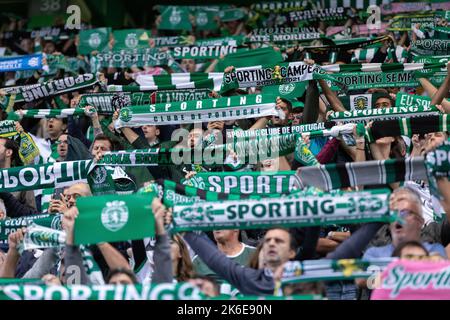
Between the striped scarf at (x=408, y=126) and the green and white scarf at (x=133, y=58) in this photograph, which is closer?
the striped scarf at (x=408, y=126)

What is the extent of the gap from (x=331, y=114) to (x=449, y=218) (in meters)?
2.57

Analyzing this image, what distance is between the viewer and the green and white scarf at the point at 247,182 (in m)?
8.42

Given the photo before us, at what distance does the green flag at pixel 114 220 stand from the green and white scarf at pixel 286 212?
26 centimetres

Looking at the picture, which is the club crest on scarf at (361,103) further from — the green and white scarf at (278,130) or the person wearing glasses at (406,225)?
the person wearing glasses at (406,225)

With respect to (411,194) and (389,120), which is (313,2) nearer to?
(389,120)

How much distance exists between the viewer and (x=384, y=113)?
972 cm

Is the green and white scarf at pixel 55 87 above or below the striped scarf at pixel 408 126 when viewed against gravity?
above

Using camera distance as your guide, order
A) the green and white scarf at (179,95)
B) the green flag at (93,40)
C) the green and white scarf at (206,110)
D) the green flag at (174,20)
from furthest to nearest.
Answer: the green flag at (174,20) → the green flag at (93,40) → the green and white scarf at (179,95) → the green and white scarf at (206,110)

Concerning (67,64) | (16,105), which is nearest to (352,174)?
(16,105)

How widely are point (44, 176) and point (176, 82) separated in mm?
3093

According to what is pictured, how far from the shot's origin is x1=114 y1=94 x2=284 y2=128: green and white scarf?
1008 cm

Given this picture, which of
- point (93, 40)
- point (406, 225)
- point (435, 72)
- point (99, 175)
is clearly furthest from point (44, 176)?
point (93, 40)

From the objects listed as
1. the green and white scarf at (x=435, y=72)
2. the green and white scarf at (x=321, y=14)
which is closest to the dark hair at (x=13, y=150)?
the green and white scarf at (x=435, y=72)

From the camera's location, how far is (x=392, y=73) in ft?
36.3
